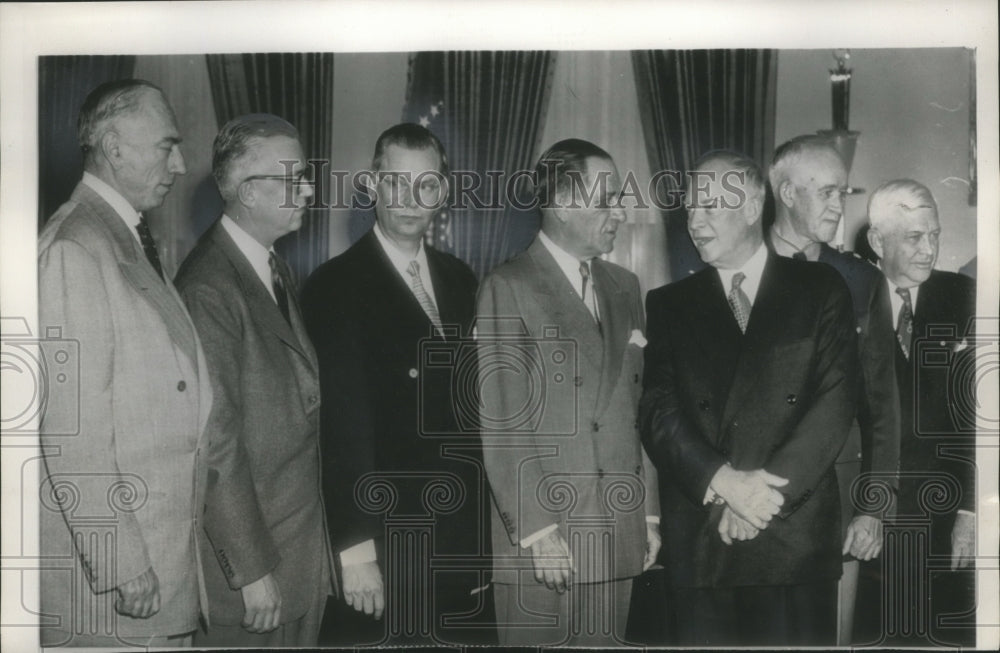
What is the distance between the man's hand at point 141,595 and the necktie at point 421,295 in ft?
4.25

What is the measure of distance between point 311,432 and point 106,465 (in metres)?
0.71

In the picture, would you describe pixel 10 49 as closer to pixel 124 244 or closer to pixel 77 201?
pixel 77 201

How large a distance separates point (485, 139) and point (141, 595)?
197 cm

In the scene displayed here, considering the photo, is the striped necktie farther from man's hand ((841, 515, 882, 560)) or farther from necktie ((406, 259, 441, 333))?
man's hand ((841, 515, 882, 560))

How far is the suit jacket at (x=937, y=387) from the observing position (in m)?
3.76

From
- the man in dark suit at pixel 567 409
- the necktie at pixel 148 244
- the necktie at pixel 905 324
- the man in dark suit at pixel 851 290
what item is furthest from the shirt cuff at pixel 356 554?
the necktie at pixel 905 324

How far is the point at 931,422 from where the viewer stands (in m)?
3.76

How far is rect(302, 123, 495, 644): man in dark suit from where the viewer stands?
3.70 metres

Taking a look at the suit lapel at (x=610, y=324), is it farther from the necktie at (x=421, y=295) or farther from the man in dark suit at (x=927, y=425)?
the man in dark suit at (x=927, y=425)

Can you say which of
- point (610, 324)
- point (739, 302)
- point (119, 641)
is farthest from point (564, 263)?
point (119, 641)

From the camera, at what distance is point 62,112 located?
3766 mm

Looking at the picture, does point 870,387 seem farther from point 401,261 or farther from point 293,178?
point 293,178

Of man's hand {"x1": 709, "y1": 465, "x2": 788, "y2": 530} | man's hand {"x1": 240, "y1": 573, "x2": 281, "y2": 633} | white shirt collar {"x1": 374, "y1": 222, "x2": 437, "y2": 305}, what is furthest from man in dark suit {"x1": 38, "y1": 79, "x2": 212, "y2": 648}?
man's hand {"x1": 709, "y1": 465, "x2": 788, "y2": 530}

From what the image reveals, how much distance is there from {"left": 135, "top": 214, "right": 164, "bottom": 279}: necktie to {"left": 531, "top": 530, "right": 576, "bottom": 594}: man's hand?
5.31ft
